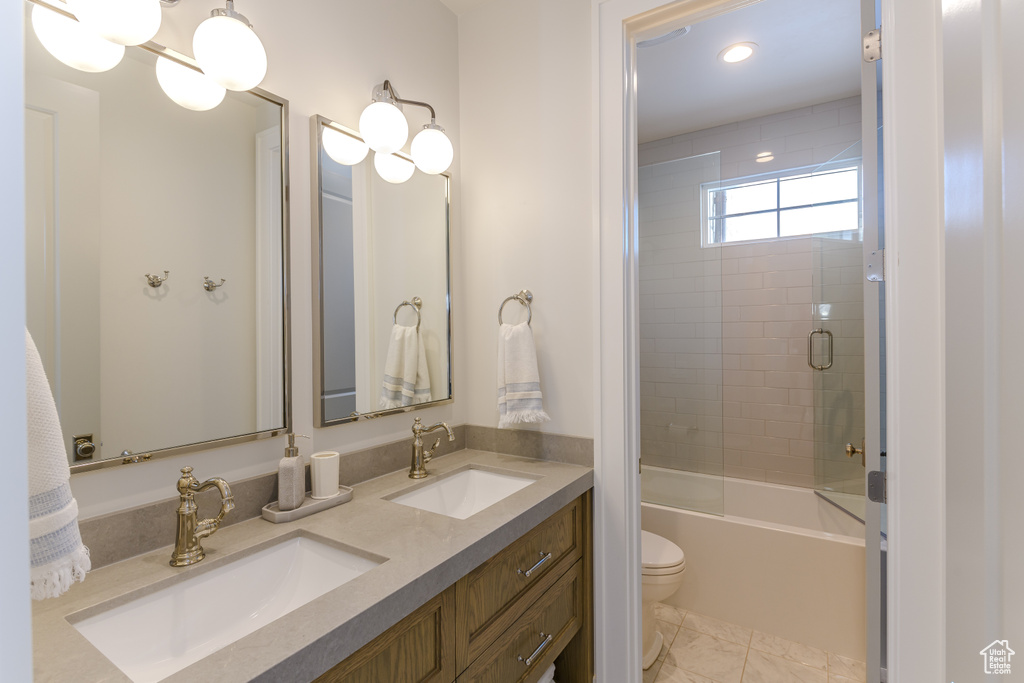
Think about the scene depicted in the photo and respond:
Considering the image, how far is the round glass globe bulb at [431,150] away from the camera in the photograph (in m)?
1.57

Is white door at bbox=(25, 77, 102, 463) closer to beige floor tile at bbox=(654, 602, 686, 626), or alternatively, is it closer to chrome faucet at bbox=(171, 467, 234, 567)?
chrome faucet at bbox=(171, 467, 234, 567)

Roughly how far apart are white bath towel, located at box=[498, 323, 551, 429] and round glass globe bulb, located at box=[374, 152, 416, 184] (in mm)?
622

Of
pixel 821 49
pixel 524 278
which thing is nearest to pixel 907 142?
pixel 524 278

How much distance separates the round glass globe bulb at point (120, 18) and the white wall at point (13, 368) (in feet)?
2.62

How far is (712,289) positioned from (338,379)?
89.2 inches

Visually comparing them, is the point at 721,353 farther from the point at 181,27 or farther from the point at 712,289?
the point at 181,27

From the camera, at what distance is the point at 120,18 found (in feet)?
2.83

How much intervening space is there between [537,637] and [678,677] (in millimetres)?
927

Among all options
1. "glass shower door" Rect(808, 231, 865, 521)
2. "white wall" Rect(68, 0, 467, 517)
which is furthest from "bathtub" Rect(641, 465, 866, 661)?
"white wall" Rect(68, 0, 467, 517)

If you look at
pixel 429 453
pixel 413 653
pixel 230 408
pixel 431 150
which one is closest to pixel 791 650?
pixel 429 453

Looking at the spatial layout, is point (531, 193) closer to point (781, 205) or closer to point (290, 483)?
point (290, 483)

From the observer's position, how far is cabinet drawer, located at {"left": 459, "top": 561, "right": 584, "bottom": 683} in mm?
1073

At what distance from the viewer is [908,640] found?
43.4 inches

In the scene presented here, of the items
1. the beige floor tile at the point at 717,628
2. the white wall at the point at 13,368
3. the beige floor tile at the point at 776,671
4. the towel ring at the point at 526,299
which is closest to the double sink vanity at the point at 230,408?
the white wall at the point at 13,368
